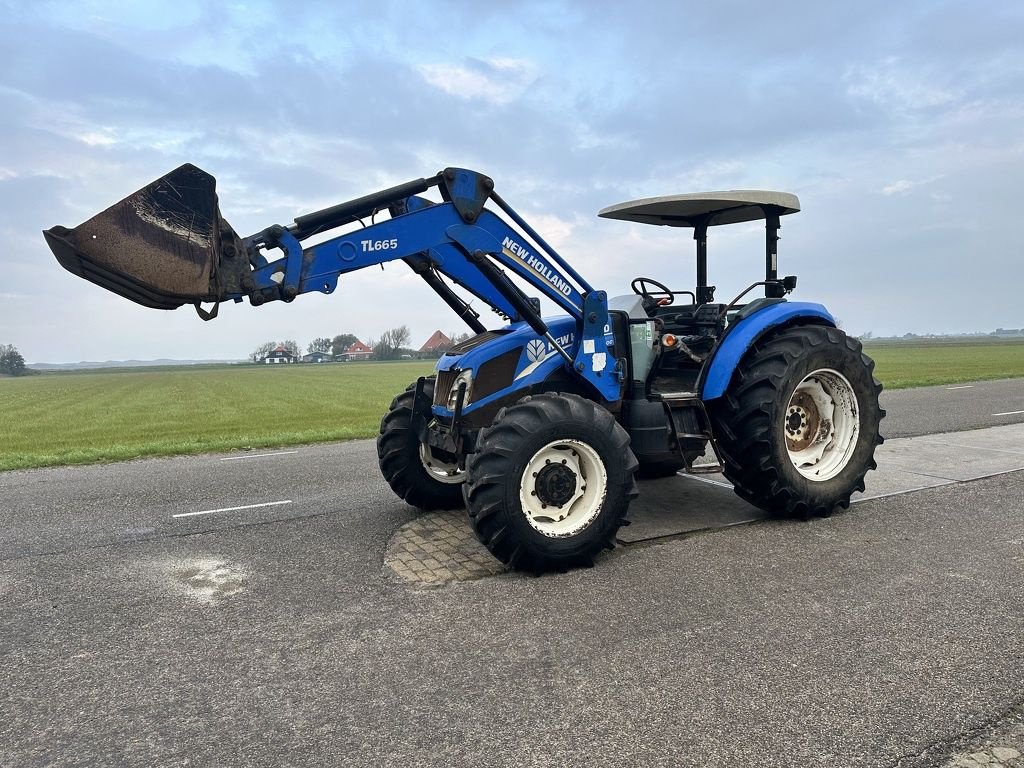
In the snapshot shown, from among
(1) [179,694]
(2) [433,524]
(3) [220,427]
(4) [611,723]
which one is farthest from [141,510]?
(3) [220,427]

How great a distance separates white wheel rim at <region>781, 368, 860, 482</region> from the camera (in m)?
5.96

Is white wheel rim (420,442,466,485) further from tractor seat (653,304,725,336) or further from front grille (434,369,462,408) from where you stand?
tractor seat (653,304,725,336)

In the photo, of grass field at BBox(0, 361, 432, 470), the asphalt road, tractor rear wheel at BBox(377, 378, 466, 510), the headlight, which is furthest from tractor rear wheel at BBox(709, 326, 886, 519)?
grass field at BBox(0, 361, 432, 470)

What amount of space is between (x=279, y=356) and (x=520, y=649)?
13587cm

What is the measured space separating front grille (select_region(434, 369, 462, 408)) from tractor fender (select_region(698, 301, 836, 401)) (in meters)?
1.90

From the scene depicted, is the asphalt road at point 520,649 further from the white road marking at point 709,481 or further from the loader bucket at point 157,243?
the loader bucket at point 157,243

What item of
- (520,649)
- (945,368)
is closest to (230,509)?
(520,649)

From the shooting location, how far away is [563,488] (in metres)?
4.61

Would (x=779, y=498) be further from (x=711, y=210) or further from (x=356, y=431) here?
(x=356, y=431)

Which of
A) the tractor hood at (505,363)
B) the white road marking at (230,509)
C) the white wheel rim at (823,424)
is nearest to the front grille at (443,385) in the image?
the tractor hood at (505,363)

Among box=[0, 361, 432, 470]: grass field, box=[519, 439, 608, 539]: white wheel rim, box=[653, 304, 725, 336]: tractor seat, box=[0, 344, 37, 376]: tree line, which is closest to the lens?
box=[519, 439, 608, 539]: white wheel rim

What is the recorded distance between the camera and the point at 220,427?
55.7 ft

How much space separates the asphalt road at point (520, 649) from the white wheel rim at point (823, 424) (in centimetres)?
57

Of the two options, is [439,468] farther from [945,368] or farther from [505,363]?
[945,368]
